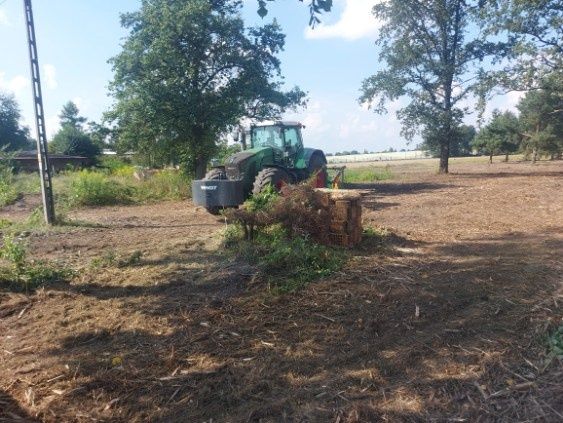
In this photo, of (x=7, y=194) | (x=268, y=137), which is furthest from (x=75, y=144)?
(x=268, y=137)

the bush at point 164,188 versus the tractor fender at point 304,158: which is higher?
the tractor fender at point 304,158

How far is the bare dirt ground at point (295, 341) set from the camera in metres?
3.26

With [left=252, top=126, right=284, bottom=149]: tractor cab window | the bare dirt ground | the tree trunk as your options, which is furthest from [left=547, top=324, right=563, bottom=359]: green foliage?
the tree trunk

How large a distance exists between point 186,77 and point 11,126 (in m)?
41.9

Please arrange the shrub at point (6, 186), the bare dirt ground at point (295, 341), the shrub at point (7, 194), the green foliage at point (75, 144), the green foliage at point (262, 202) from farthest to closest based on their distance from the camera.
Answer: the green foliage at point (75, 144), the shrub at point (6, 186), the shrub at point (7, 194), the green foliage at point (262, 202), the bare dirt ground at point (295, 341)

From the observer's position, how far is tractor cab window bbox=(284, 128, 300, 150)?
1438cm

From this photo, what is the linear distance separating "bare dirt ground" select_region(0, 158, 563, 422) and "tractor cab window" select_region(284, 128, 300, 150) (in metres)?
7.43

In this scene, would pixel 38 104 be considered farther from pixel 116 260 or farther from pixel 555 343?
pixel 555 343

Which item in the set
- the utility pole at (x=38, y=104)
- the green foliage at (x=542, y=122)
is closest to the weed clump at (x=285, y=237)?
the utility pole at (x=38, y=104)

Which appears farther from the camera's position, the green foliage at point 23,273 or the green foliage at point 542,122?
the green foliage at point 542,122

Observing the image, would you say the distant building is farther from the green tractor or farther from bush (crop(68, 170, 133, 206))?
the green tractor

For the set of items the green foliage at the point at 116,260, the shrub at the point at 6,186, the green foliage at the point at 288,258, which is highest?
the shrub at the point at 6,186

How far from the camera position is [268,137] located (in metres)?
14.4

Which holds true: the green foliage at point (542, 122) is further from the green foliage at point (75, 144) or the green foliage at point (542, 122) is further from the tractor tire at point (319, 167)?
the green foliage at point (75, 144)
